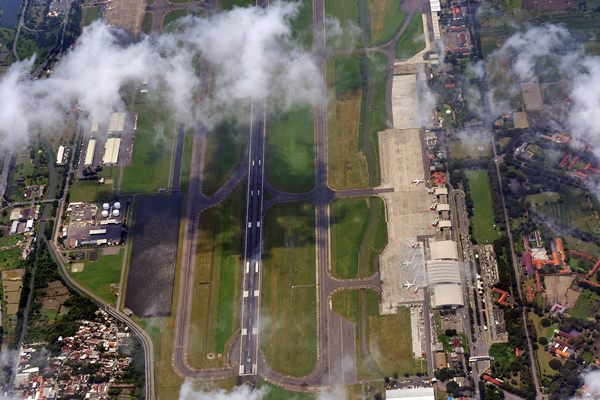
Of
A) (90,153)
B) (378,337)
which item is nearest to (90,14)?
(90,153)

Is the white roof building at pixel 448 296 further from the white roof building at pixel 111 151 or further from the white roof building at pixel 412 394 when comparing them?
the white roof building at pixel 111 151

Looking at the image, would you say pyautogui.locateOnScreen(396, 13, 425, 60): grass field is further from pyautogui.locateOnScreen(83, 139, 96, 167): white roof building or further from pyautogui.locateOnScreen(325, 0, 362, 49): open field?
pyautogui.locateOnScreen(83, 139, 96, 167): white roof building

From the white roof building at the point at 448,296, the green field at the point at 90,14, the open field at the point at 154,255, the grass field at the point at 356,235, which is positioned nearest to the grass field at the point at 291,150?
the grass field at the point at 356,235

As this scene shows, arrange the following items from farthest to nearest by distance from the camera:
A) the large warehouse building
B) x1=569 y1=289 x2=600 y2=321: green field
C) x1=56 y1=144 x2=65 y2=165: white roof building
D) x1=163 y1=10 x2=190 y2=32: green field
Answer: x1=163 y1=10 x2=190 y2=32: green field
x1=56 y1=144 x2=65 y2=165: white roof building
the large warehouse building
x1=569 y1=289 x2=600 y2=321: green field

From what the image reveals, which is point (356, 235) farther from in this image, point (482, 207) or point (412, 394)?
point (412, 394)

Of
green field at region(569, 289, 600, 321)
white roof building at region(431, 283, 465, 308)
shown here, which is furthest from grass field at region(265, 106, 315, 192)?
green field at region(569, 289, 600, 321)

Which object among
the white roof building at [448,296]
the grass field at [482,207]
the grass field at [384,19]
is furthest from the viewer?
the grass field at [384,19]
